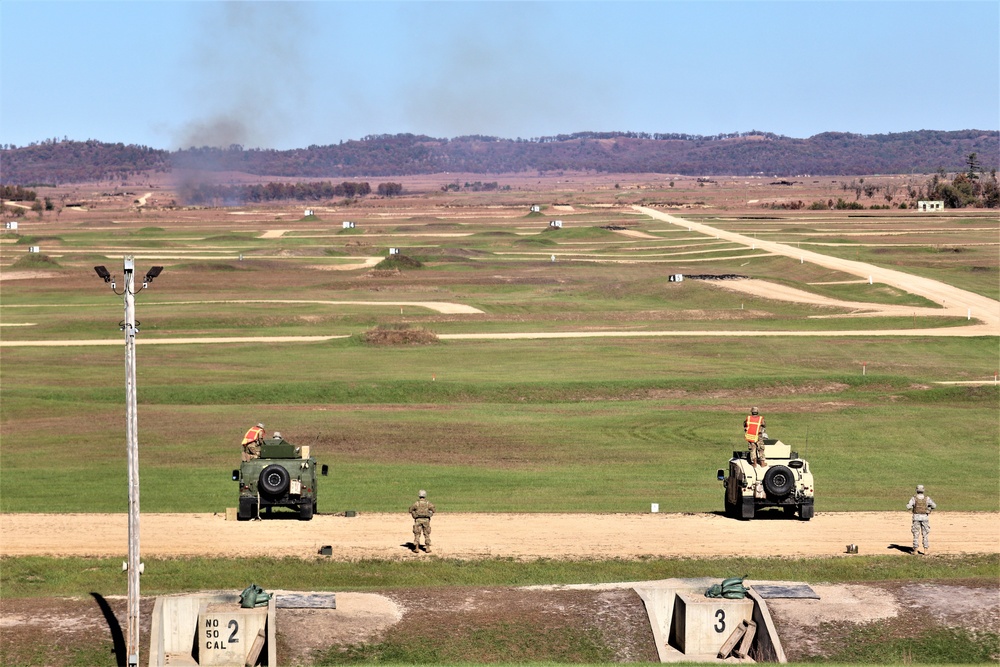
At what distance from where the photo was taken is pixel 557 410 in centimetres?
5181

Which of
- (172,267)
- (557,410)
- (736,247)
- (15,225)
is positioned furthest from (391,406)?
(15,225)

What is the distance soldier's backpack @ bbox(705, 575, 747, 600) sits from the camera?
2509cm

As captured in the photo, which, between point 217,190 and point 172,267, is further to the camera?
point 217,190

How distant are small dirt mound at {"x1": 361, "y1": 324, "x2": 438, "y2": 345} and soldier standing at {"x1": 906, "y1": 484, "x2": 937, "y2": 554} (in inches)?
1702

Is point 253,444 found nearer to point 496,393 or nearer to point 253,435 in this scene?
point 253,435

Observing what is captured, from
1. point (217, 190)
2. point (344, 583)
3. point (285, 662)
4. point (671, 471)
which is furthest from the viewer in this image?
point (217, 190)

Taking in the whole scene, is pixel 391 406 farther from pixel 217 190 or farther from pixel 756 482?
pixel 217 190

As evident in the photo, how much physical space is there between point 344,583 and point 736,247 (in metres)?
114

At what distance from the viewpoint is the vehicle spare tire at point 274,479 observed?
31.7 metres

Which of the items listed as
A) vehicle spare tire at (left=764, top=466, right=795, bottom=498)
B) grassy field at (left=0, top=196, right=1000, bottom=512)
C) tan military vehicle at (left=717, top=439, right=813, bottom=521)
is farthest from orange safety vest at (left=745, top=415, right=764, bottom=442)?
grassy field at (left=0, top=196, right=1000, bottom=512)

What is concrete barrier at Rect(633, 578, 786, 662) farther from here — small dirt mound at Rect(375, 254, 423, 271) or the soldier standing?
small dirt mound at Rect(375, 254, 423, 271)

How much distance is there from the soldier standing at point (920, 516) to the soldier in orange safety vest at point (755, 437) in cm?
388

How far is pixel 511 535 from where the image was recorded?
3095 centimetres

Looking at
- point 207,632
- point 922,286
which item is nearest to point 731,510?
point 207,632
